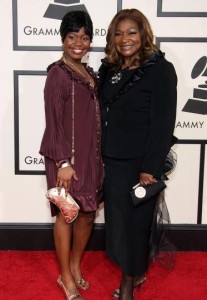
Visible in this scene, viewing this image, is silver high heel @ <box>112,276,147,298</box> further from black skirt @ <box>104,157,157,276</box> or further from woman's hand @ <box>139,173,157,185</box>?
woman's hand @ <box>139,173,157,185</box>

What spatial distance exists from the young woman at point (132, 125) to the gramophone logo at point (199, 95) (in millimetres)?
688

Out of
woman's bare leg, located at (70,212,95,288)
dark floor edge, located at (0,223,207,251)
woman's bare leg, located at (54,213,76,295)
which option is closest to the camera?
woman's bare leg, located at (54,213,76,295)

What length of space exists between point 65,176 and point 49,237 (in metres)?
0.93

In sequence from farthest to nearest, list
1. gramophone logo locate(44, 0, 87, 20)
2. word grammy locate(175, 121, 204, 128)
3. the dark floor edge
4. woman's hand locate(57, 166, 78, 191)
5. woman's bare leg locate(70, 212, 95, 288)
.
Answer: the dark floor edge, word grammy locate(175, 121, 204, 128), gramophone logo locate(44, 0, 87, 20), woman's bare leg locate(70, 212, 95, 288), woman's hand locate(57, 166, 78, 191)

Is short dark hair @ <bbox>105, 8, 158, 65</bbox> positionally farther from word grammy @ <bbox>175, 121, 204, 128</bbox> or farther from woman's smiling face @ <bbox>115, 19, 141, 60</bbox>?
word grammy @ <bbox>175, 121, 204, 128</bbox>

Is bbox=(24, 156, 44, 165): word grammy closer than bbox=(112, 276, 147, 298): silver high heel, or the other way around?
bbox=(112, 276, 147, 298): silver high heel

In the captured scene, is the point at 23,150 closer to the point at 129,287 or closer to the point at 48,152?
the point at 48,152

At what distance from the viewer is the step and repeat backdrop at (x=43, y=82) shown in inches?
99.8

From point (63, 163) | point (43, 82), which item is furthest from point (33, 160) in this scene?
point (63, 163)

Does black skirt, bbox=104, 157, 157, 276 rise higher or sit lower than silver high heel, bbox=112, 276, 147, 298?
higher

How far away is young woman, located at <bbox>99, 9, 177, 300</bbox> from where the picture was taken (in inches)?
76.5

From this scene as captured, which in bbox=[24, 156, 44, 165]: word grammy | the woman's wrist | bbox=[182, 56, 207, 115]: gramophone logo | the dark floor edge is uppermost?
bbox=[182, 56, 207, 115]: gramophone logo

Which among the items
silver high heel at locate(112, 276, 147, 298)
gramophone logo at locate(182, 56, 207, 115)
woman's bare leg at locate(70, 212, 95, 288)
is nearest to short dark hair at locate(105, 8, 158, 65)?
gramophone logo at locate(182, 56, 207, 115)

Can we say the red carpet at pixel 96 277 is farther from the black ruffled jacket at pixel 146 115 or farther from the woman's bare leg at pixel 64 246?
the black ruffled jacket at pixel 146 115
